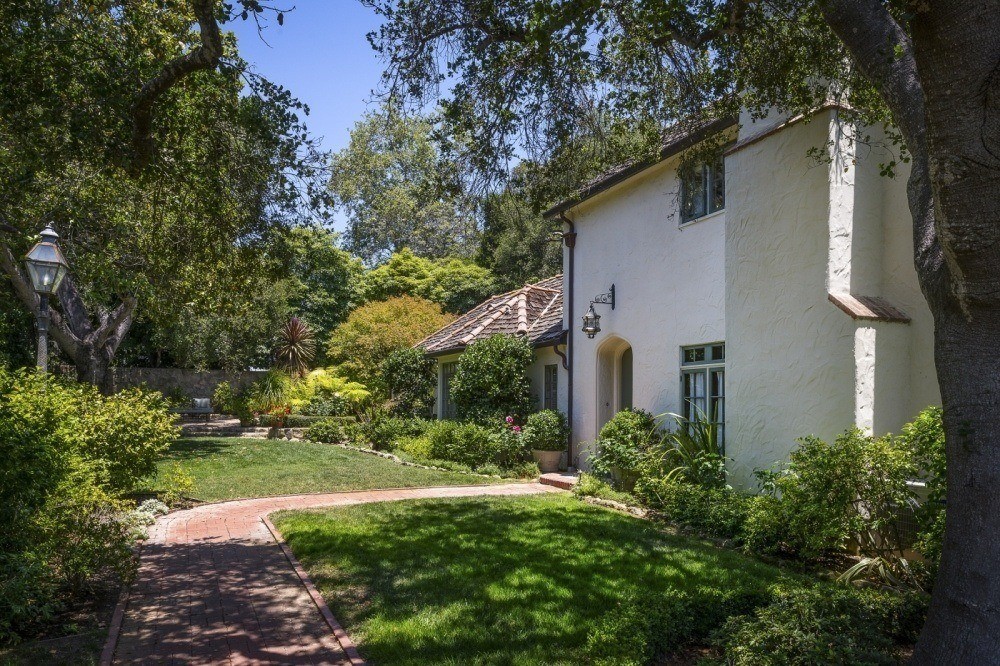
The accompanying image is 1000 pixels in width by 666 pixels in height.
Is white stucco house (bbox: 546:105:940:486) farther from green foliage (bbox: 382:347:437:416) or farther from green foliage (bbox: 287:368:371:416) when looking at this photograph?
green foliage (bbox: 287:368:371:416)

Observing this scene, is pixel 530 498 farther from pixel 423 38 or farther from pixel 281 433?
pixel 281 433

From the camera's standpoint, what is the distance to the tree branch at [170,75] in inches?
247

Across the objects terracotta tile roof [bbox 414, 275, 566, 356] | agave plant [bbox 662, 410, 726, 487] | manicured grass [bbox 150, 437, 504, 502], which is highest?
terracotta tile roof [bbox 414, 275, 566, 356]

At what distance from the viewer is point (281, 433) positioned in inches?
950

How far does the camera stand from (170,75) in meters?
6.68

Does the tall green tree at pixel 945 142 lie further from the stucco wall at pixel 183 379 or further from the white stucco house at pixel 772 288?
the stucco wall at pixel 183 379

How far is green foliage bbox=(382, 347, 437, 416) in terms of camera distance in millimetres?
22828

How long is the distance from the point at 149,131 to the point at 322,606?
532cm

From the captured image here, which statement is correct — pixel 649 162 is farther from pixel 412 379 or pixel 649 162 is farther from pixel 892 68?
pixel 412 379

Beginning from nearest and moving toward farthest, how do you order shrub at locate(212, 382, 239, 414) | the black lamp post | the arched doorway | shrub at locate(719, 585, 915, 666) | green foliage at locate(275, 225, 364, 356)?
shrub at locate(719, 585, 915, 666)
the black lamp post
the arched doorway
shrub at locate(212, 382, 239, 414)
green foliage at locate(275, 225, 364, 356)

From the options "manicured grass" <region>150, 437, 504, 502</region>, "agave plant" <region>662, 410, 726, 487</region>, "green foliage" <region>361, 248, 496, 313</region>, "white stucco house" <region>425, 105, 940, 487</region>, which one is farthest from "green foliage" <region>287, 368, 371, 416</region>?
"agave plant" <region>662, 410, 726, 487</region>

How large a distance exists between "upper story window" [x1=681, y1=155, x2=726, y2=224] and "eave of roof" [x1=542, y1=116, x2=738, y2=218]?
1.60 ft

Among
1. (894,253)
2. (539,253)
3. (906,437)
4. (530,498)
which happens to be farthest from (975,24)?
(539,253)

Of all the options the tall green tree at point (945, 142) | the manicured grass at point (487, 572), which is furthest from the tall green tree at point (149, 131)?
the manicured grass at point (487, 572)
